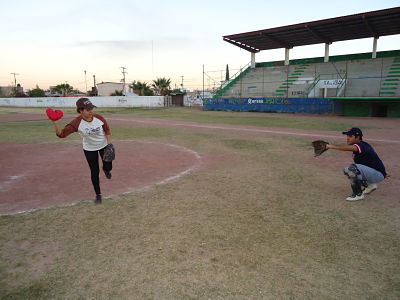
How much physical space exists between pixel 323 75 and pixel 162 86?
3860cm

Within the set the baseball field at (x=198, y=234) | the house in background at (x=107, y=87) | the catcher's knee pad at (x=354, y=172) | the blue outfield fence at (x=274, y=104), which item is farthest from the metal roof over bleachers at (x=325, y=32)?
the house in background at (x=107, y=87)

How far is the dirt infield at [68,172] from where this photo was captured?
5.51 m

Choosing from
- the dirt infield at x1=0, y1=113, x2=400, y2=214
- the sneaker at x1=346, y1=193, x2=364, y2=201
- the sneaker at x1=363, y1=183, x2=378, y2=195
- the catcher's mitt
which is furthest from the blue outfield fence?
the catcher's mitt

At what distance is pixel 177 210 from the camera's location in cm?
471

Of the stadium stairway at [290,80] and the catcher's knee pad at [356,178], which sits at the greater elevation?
the stadium stairway at [290,80]

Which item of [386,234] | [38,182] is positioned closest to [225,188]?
[386,234]

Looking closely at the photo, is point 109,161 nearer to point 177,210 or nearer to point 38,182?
point 177,210

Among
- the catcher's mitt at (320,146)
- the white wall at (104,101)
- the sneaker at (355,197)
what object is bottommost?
the sneaker at (355,197)

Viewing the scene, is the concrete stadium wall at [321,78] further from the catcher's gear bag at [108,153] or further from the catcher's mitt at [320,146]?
the catcher's gear bag at [108,153]

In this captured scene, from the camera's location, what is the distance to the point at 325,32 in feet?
106

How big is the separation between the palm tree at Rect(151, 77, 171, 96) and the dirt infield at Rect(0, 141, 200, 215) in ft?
172

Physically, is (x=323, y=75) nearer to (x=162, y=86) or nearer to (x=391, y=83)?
(x=391, y=83)

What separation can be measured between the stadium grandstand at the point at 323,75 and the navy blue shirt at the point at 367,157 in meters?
21.7

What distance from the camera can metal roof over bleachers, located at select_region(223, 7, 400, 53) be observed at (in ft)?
91.0
